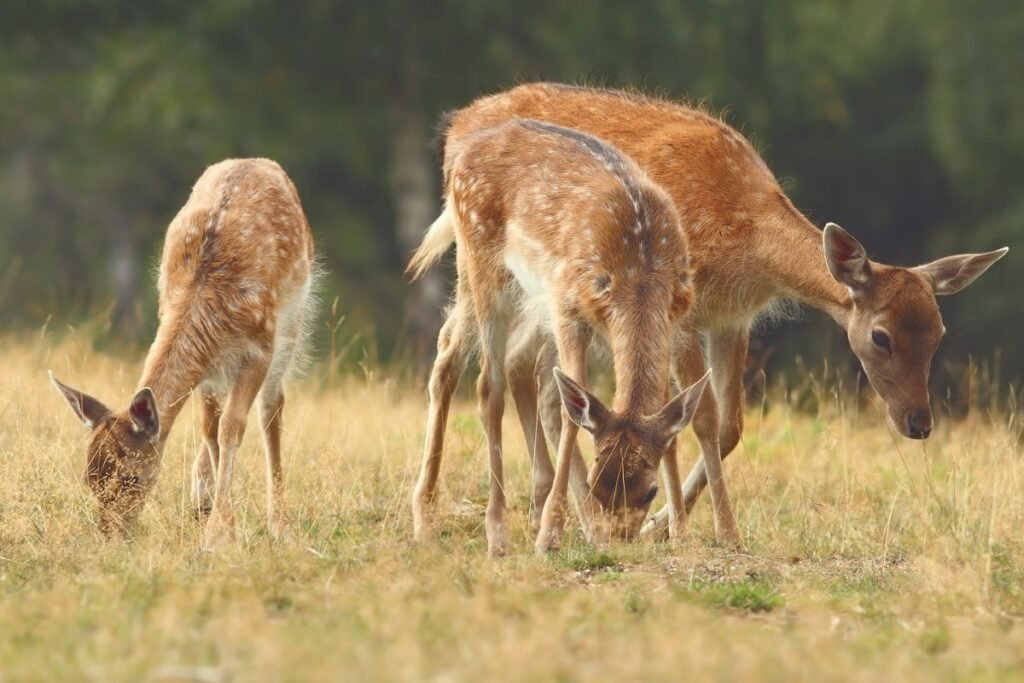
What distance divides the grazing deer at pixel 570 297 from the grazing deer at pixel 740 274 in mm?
492

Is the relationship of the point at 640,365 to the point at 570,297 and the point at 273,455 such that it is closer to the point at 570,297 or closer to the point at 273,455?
the point at 570,297

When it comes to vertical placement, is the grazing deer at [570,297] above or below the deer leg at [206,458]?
above

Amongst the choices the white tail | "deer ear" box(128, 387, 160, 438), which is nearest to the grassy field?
"deer ear" box(128, 387, 160, 438)

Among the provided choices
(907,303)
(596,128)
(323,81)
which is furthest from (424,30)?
(907,303)

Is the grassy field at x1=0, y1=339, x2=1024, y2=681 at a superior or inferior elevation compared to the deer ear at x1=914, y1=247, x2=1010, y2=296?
inferior

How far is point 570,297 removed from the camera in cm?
917

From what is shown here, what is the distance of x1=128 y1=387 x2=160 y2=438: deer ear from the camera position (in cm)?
882

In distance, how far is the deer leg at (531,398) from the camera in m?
9.89

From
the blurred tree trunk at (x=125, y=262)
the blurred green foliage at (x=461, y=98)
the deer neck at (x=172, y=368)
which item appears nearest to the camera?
the deer neck at (x=172, y=368)

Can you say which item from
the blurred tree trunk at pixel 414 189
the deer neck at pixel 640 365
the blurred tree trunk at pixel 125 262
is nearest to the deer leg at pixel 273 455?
the deer neck at pixel 640 365

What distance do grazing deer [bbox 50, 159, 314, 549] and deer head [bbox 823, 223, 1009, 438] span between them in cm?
306

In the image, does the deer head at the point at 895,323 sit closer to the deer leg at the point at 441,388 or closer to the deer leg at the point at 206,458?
the deer leg at the point at 441,388

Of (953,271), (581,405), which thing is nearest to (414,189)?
(953,271)

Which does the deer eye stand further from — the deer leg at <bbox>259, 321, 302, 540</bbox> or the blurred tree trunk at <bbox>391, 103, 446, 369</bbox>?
the blurred tree trunk at <bbox>391, 103, 446, 369</bbox>
